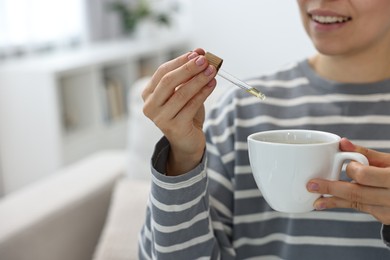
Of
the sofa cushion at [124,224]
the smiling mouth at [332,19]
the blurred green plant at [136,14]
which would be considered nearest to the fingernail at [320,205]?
the smiling mouth at [332,19]

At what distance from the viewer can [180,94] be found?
709mm

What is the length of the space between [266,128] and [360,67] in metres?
0.19

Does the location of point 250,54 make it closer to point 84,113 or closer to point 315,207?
point 84,113

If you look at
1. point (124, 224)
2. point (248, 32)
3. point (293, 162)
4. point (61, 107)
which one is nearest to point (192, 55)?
point (293, 162)

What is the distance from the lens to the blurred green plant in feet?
11.6

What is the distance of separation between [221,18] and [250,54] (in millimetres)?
311

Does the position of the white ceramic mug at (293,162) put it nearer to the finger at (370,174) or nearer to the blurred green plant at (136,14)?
the finger at (370,174)

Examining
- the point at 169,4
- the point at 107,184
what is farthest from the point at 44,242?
the point at 169,4

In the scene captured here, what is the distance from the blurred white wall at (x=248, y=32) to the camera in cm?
313

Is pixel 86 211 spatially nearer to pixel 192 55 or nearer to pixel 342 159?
pixel 192 55

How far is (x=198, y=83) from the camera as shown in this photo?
70 centimetres

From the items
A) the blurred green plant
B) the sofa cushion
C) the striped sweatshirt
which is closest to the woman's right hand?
the striped sweatshirt

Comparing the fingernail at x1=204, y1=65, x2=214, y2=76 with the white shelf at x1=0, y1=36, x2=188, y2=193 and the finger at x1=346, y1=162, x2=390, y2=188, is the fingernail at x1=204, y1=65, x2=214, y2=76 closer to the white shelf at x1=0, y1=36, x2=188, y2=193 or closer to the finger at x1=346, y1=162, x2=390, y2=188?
the finger at x1=346, y1=162, x2=390, y2=188

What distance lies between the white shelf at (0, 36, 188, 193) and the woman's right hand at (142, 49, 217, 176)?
1.95m
